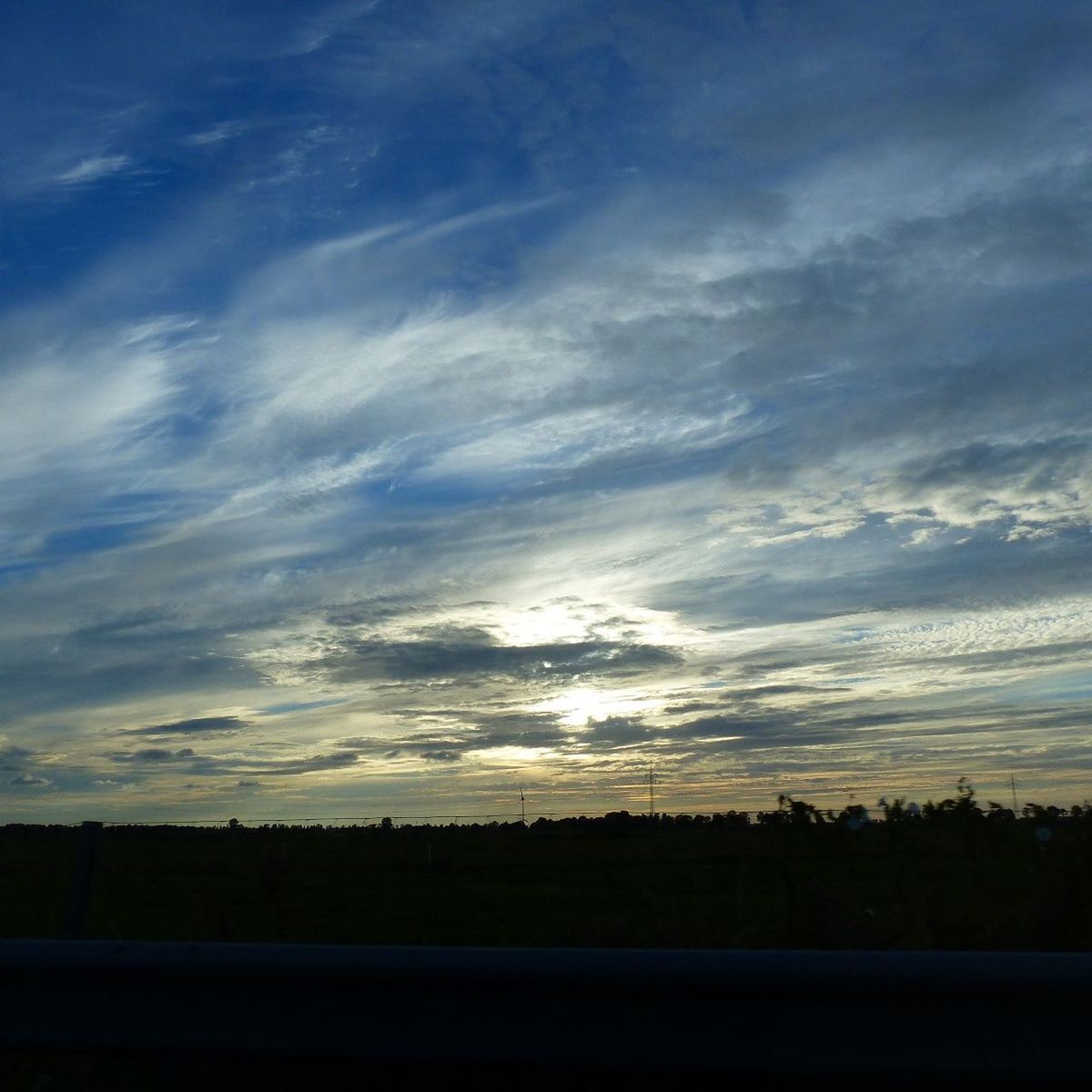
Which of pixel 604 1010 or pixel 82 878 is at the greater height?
pixel 82 878

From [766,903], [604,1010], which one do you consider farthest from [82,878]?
[766,903]

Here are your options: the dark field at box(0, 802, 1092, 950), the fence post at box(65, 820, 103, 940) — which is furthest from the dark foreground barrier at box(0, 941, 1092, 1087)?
the dark field at box(0, 802, 1092, 950)

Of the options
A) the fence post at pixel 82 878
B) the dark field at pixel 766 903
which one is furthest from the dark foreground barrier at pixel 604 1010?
the dark field at pixel 766 903

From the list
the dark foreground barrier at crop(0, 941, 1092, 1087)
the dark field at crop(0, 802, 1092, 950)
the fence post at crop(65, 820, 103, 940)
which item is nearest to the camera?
the dark foreground barrier at crop(0, 941, 1092, 1087)

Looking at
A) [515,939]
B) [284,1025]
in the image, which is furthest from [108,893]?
[284,1025]

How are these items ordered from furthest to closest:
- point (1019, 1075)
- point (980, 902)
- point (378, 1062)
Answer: point (980, 902) → point (378, 1062) → point (1019, 1075)

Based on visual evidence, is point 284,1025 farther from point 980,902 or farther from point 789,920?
point 980,902

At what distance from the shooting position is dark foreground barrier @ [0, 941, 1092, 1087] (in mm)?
3537

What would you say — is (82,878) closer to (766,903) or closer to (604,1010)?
(604,1010)

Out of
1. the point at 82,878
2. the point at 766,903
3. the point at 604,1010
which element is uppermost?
the point at 82,878

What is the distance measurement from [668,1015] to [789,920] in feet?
10.8

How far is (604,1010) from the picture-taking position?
3.71 m

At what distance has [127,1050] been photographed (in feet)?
13.3

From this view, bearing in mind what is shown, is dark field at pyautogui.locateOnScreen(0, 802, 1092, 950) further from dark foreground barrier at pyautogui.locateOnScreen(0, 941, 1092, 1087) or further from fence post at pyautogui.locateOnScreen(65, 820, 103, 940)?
dark foreground barrier at pyautogui.locateOnScreen(0, 941, 1092, 1087)
